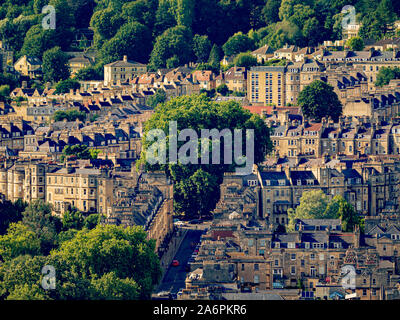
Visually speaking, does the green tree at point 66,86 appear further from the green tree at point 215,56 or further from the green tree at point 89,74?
the green tree at point 215,56

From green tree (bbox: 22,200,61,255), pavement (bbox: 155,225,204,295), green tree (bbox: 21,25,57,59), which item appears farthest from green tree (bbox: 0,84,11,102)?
pavement (bbox: 155,225,204,295)

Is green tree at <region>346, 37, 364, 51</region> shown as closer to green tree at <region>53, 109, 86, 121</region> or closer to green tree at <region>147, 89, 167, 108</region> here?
green tree at <region>147, 89, 167, 108</region>

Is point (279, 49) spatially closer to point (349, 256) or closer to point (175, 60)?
point (175, 60)

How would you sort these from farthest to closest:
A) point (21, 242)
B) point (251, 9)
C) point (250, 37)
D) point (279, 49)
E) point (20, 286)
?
point (251, 9), point (250, 37), point (279, 49), point (21, 242), point (20, 286)

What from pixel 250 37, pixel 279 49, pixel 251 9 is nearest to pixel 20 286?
pixel 279 49

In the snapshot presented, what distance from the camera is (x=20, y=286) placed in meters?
36.8

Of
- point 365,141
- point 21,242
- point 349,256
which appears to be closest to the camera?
point 349,256

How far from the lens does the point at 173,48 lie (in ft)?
425

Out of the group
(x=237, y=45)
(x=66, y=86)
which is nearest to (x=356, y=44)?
(x=237, y=45)

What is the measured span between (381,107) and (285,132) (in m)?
12.3

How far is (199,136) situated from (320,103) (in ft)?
62.6

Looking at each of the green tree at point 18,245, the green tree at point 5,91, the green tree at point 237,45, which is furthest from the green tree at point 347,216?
the green tree at point 237,45

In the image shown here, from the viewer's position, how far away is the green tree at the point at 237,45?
128125 mm
